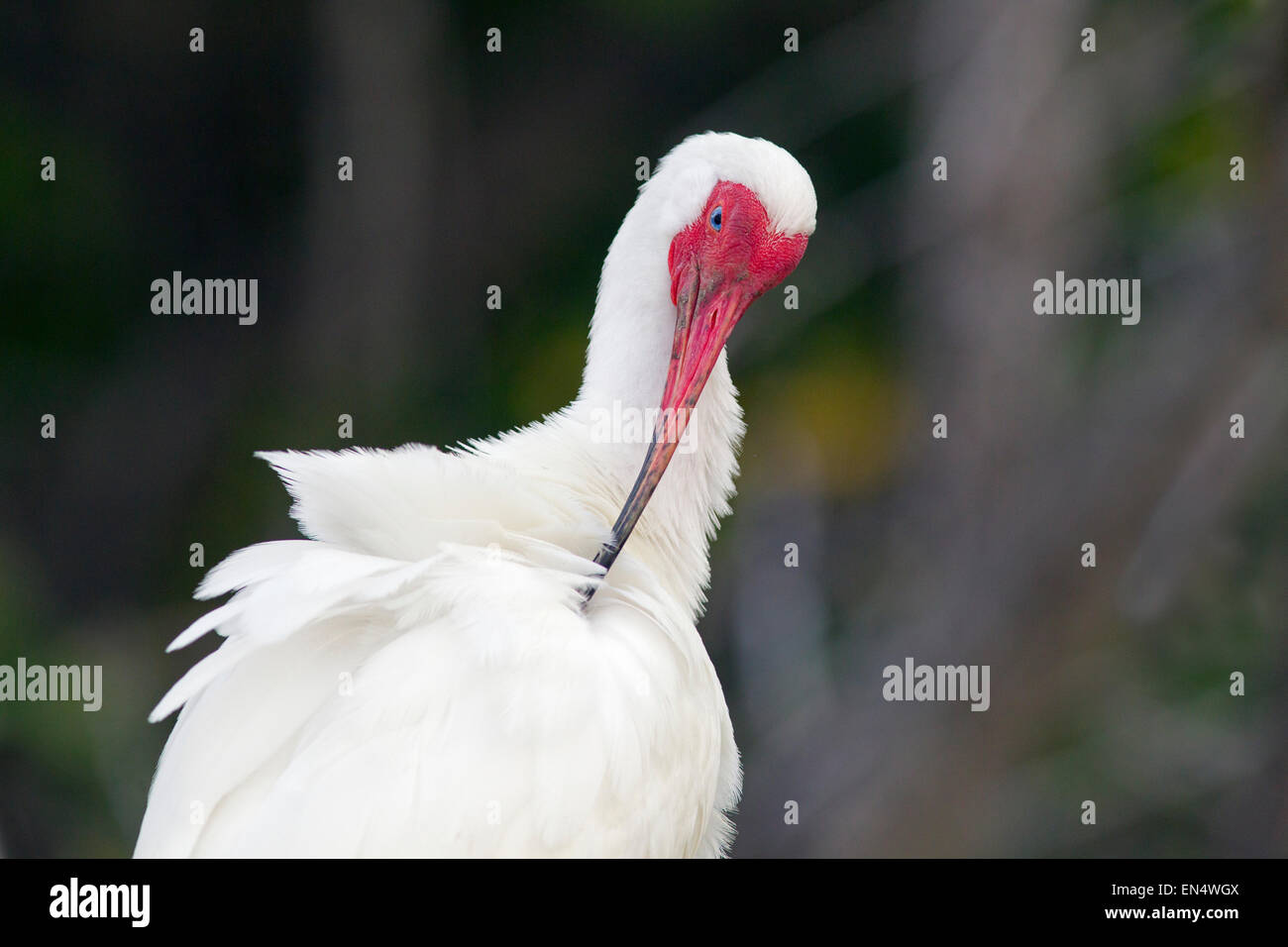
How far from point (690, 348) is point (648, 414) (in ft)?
0.54

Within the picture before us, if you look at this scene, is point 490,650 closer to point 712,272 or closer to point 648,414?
point 648,414

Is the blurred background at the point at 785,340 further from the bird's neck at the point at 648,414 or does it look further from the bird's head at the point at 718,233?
the bird's head at the point at 718,233

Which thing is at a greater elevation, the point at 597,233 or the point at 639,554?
the point at 597,233

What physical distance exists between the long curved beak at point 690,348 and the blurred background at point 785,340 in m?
3.63

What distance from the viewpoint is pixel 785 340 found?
8367 millimetres

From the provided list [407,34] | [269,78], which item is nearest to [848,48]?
[407,34]

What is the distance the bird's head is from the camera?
330cm

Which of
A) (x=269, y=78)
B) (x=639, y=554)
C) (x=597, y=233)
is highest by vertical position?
(x=269, y=78)

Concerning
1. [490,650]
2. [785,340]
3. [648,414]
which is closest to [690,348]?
[648,414]

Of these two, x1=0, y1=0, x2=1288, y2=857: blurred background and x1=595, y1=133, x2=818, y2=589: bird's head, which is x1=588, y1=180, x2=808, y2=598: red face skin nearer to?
x1=595, y1=133, x2=818, y2=589: bird's head

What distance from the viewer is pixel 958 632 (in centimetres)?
675

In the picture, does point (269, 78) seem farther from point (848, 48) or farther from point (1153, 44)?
point (1153, 44)

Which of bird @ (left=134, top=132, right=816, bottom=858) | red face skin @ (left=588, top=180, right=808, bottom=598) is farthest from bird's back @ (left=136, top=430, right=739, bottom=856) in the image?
red face skin @ (left=588, top=180, right=808, bottom=598)

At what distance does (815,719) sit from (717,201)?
4449mm
